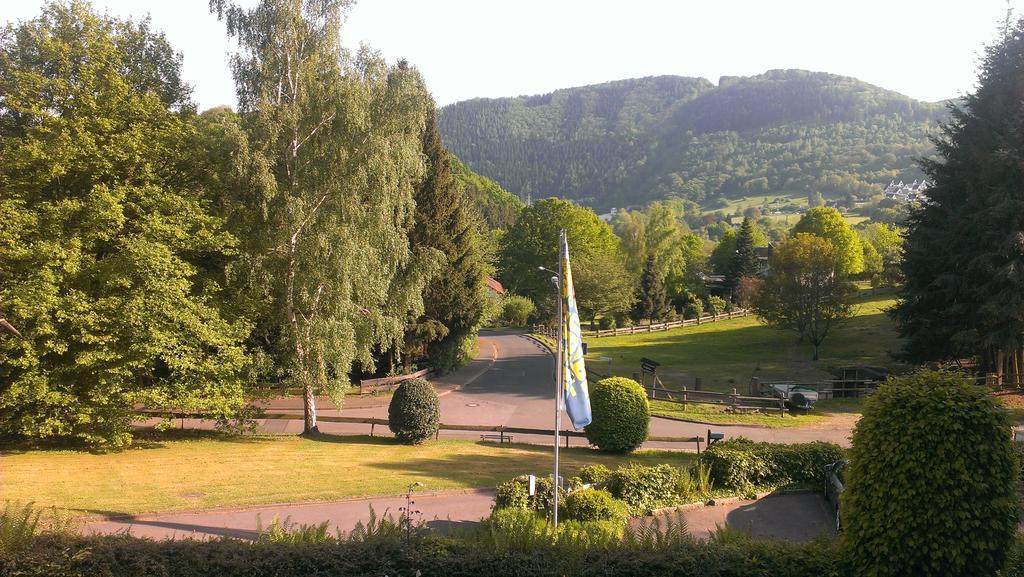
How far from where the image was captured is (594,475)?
13648 millimetres

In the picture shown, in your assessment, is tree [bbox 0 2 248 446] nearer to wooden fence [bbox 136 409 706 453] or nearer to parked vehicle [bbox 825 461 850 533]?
wooden fence [bbox 136 409 706 453]

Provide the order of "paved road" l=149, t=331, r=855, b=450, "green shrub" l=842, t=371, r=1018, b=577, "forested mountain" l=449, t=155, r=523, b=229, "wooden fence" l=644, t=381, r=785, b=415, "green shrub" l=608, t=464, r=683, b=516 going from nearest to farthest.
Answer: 1. "green shrub" l=842, t=371, r=1018, b=577
2. "green shrub" l=608, t=464, r=683, b=516
3. "paved road" l=149, t=331, r=855, b=450
4. "wooden fence" l=644, t=381, r=785, b=415
5. "forested mountain" l=449, t=155, r=523, b=229

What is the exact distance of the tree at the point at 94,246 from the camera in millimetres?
17250

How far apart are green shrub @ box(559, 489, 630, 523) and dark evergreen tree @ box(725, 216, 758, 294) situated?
6271 centimetres

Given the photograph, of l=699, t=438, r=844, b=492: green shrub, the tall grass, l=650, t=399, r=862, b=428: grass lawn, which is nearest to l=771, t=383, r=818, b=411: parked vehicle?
l=650, t=399, r=862, b=428: grass lawn

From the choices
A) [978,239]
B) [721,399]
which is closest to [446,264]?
[721,399]

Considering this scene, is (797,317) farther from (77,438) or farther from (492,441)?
(77,438)

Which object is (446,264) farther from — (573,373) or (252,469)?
(573,373)

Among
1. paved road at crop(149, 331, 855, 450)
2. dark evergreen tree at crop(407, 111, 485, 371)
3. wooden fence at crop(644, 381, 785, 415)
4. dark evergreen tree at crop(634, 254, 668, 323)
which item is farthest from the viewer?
dark evergreen tree at crop(634, 254, 668, 323)

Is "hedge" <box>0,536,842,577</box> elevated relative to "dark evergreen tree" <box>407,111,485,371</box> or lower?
lower

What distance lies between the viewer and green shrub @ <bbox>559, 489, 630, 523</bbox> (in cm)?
1163

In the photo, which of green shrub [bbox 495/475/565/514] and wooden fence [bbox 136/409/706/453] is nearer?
green shrub [bbox 495/475/565/514]

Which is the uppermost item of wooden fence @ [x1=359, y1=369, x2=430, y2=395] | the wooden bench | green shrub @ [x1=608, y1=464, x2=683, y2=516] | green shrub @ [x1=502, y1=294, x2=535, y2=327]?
green shrub @ [x1=502, y1=294, x2=535, y2=327]

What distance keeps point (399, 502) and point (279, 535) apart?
19.5 ft
